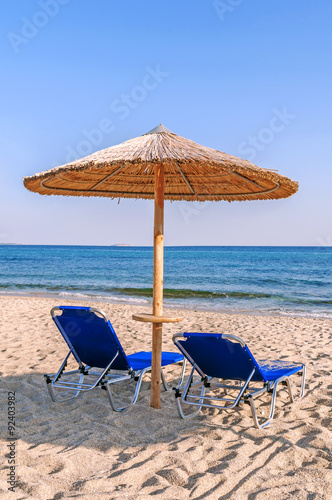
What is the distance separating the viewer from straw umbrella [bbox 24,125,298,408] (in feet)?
10.8

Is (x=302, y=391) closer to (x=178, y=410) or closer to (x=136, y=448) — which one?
(x=178, y=410)

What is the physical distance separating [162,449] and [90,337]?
121 cm

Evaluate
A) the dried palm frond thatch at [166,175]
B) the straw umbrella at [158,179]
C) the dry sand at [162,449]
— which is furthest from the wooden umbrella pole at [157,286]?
the dried palm frond thatch at [166,175]

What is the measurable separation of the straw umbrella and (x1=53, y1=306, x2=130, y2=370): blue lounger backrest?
29cm

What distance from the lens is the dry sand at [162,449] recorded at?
2.46 meters

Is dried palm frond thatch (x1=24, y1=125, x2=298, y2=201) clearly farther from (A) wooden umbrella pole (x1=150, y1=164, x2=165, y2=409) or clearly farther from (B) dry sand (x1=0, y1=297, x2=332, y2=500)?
(B) dry sand (x1=0, y1=297, x2=332, y2=500)

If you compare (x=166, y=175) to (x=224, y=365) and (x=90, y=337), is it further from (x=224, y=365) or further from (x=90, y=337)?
(x=224, y=365)

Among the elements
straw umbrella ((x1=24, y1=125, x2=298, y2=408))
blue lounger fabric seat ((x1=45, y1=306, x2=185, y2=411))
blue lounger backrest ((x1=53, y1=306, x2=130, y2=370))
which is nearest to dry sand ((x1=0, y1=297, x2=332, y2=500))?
blue lounger fabric seat ((x1=45, y1=306, x2=185, y2=411))

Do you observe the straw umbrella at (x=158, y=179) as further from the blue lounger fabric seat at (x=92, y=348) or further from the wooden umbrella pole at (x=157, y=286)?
the blue lounger fabric seat at (x=92, y=348)

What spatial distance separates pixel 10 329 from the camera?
7672 millimetres

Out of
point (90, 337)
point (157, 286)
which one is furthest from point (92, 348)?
point (157, 286)

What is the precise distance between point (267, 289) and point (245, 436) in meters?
18.4

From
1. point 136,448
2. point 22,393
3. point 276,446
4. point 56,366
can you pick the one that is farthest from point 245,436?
point 56,366

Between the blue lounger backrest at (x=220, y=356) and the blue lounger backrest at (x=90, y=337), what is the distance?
629mm
